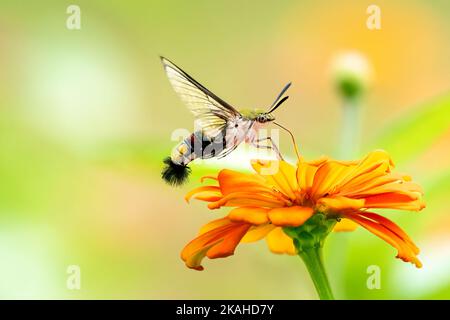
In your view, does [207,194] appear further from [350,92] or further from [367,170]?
[350,92]

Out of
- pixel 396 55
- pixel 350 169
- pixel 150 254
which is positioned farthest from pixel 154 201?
pixel 350 169

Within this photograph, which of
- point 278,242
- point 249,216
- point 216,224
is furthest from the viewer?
point 278,242

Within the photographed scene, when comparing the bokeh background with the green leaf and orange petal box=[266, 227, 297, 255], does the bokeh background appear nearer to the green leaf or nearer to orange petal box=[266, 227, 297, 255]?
the green leaf

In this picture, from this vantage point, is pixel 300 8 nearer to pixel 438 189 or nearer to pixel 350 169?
pixel 438 189

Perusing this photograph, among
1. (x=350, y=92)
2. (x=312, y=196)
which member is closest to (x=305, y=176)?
(x=312, y=196)

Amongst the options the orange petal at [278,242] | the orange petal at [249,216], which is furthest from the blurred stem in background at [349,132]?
the orange petal at [249,216]

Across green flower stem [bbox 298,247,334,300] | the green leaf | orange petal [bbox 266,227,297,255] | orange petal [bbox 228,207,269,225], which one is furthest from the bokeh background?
orange petal [bbox 228,207,269,225]
